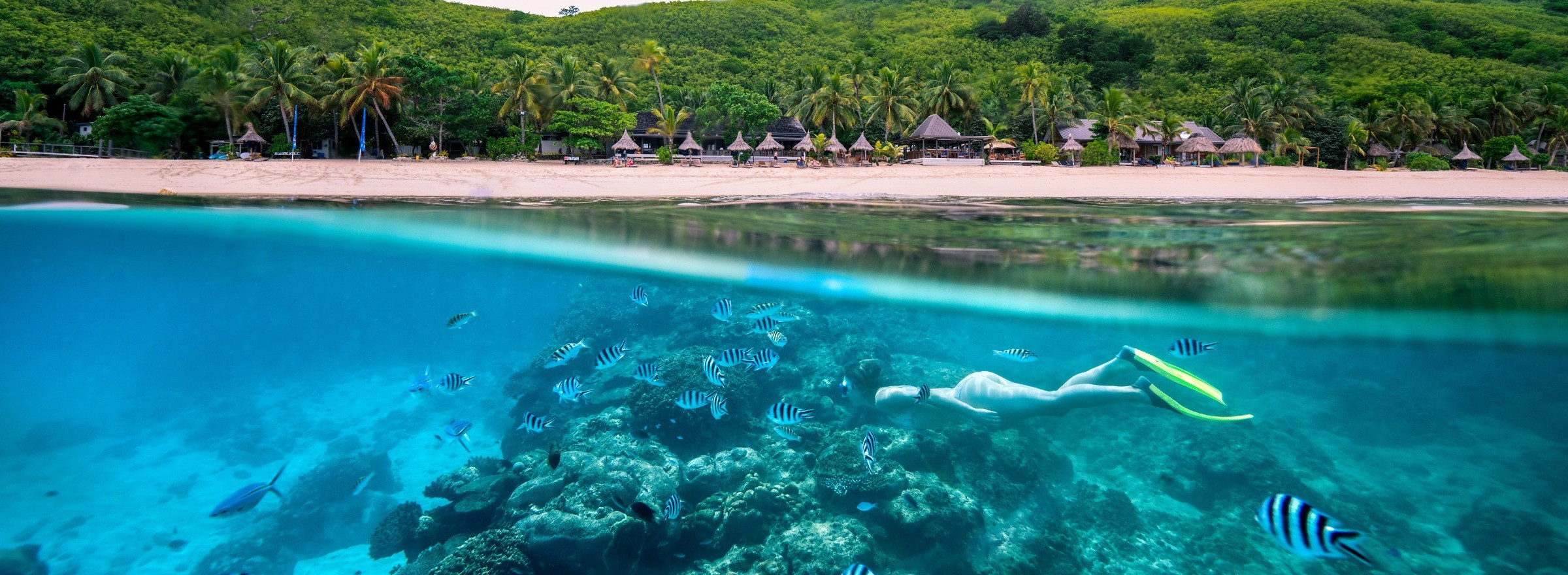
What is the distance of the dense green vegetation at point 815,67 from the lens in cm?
3656

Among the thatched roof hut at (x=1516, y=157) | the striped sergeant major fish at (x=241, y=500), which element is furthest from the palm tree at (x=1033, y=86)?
the striped sergeant major fish at (x=241, y=500)

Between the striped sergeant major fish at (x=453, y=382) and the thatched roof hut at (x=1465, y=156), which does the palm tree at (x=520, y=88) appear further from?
the thatched roof hut at (x=1465, y=156)

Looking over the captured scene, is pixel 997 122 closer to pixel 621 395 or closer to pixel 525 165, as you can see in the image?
pixel 525 165

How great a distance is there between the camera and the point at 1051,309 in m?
13.1

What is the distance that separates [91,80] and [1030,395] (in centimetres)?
5174

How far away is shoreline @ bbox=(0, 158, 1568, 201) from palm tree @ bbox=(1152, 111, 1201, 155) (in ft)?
99.7

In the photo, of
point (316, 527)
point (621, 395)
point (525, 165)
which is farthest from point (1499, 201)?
point (525, 165)

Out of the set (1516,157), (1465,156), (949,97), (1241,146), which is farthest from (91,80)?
(1516,157)

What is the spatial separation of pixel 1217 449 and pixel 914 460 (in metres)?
5.49

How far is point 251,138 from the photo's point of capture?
105 feet

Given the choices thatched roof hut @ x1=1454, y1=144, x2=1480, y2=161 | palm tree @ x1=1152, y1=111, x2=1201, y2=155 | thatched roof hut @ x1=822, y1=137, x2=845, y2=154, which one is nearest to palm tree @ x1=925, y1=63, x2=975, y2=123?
palm tree @ x1=1152, y1=111, x2=1201, y2=155

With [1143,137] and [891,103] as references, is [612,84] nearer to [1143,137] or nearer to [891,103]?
[891,103]

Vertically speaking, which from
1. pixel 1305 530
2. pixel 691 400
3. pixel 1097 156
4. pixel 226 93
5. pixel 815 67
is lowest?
pixel 691 400

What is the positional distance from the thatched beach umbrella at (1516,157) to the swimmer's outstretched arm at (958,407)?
57944 mm
